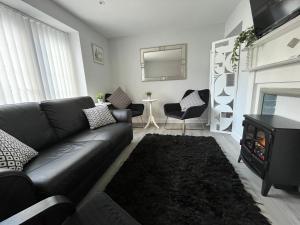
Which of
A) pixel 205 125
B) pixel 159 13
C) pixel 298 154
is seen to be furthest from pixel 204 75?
pixel 298 154

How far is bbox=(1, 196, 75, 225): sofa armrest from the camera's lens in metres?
0.55

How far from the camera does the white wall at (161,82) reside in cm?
356

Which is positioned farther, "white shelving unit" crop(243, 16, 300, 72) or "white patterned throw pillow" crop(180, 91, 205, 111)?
"white patterned throw pillow" crop(180, 91, 205, 111)

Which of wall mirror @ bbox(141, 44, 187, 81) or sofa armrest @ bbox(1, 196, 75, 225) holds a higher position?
wall mirror @ bbox(141, 44, 187, 81)

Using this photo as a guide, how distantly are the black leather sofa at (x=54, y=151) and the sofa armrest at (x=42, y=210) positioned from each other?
0.30 meters

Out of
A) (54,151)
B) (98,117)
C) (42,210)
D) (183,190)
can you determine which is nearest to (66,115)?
(98,117)

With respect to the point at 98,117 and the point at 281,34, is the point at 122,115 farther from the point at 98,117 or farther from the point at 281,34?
the point at 281,34

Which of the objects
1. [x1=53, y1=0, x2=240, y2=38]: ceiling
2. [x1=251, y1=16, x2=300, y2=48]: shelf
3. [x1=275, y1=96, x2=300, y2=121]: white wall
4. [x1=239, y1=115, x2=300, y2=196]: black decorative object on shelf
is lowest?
[x1=239, y1=115, x2=300, y2=196]: black decorative object on shelf

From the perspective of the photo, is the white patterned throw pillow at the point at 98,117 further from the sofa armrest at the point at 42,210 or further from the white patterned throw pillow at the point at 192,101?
the white patterned throw pillow at the point at 192,101

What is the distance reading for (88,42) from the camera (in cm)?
318

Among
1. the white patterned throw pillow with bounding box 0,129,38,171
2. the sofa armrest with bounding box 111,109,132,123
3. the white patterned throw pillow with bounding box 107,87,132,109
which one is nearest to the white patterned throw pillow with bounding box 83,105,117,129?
the sofa armrest with bounding box 111,109,132,123

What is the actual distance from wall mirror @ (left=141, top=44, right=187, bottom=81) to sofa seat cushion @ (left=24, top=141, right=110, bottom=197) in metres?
2.70

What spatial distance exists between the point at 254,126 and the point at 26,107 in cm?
252

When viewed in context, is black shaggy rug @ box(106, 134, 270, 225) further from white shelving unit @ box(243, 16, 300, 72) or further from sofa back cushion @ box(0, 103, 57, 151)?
white shelving unit @ box(243, 16, 300, 72)
